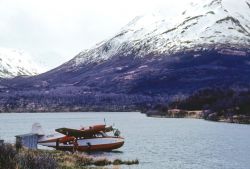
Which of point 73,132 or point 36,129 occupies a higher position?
point 36,129

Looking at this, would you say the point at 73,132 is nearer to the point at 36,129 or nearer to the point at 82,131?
the point at 82,131

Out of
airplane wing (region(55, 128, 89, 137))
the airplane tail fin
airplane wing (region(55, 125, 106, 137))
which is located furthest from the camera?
the airplane tail fin

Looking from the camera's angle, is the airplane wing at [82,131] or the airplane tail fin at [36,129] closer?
the airplane wing at [82,131]

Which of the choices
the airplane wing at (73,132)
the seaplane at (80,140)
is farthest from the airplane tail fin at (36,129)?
the airplane wing at (73,132)

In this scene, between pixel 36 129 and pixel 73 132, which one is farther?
pixel 36 129

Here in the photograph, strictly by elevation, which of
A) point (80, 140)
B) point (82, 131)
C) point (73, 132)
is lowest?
point (80, 140)

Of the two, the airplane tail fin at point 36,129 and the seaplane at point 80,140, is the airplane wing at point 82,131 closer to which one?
the seaplane at point 80,140

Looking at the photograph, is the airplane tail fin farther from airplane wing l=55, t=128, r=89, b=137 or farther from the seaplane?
airplane wing l=55, t=128, r=89, b=137

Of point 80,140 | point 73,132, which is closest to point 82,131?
point 73,132

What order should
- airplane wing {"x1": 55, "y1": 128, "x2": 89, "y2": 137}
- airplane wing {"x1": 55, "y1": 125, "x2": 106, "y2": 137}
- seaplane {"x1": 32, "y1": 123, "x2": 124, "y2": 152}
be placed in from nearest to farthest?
1. airplane wing {"x1": 55, "y1": 128, "x2": 89, "y2": 137}
2. airplane wing {"x1": 55, "y1": 125, "x2": 106, "y2": 137}
3. seaplane {"x1": 32, "y1": 123, "x2": 124, "y2": 152}

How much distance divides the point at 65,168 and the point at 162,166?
25.8 meters

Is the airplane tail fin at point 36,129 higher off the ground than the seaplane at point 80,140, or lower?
higher

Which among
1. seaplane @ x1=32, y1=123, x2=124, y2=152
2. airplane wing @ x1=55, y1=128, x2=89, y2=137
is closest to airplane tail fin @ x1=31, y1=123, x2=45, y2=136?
seaplane @ x1=32, y1=123, x2=124, y2=152

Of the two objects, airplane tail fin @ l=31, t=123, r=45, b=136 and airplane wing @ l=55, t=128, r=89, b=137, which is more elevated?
airplane tail fin @ l=31, t=123, r=45, b=136
